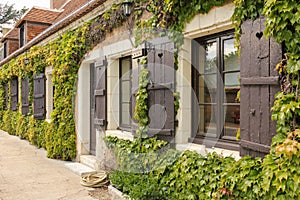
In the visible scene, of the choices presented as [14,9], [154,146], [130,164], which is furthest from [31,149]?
[14,9]

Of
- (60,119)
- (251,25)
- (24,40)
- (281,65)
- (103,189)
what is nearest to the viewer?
(281,65)

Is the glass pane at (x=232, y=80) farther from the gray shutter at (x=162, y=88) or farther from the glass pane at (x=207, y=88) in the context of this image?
the gray shutter at (x=162, y=88)

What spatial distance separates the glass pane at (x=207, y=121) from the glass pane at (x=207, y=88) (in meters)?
0.10

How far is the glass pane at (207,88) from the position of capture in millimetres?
3865

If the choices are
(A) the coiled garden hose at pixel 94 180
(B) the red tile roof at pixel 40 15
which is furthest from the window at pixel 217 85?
(B) the red tile roof at pixel 40 15

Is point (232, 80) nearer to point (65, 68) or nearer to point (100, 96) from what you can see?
point (100, 96)

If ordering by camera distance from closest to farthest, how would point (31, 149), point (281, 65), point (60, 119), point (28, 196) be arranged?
point (281, 65)
point (28, 196)
point (60, 119)
point (31, 149)

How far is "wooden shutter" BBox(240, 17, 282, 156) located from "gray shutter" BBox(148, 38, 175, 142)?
1275mm

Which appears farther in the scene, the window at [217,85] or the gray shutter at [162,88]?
the gray shutter at [162,88]

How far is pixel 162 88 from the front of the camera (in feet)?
14.6

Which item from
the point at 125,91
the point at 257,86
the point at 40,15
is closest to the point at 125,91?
the point at 125,91

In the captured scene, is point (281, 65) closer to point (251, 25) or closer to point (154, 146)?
point (251, 25)

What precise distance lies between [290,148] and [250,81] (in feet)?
2.79

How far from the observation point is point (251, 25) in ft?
10.0
